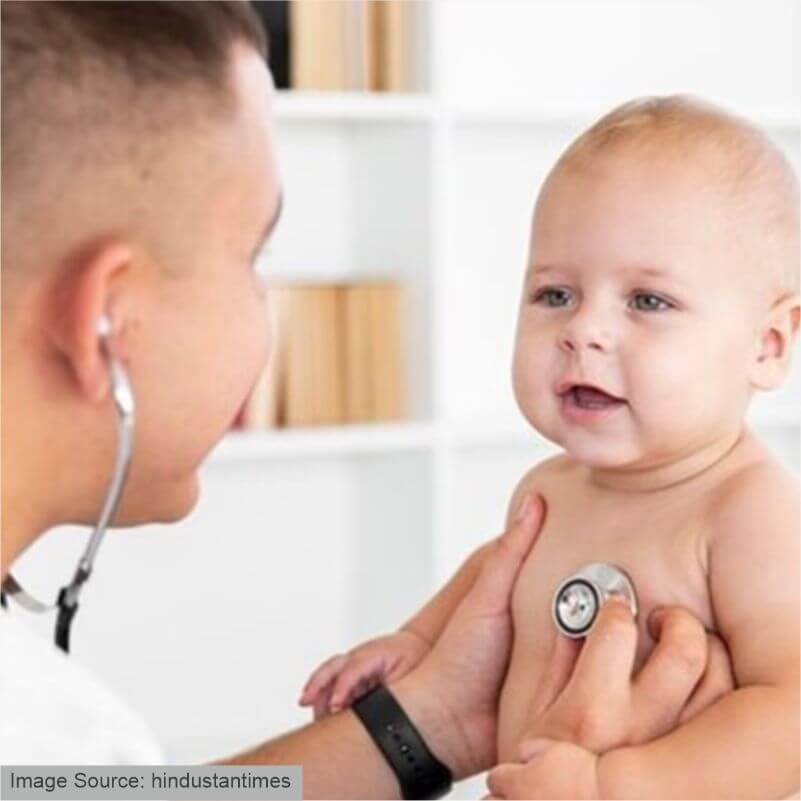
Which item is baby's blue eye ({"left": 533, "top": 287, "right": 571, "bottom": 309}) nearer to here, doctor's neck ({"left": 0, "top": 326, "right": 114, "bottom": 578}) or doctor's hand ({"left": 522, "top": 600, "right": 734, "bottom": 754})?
doctor's hand ({"left": 522, "top": 600, "right": 734, "bottom": 754})

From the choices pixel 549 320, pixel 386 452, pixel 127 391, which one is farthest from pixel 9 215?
pixel 386 452

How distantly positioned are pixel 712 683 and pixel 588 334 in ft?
0.64

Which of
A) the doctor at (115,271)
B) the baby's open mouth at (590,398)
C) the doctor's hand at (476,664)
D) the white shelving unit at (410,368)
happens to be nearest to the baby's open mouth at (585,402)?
the baby's open mouth at (590,398)

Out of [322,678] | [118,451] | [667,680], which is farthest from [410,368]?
[118,451]

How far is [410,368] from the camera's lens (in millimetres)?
2904

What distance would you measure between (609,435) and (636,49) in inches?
83.6

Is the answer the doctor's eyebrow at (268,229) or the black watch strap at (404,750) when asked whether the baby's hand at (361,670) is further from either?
the doctor's eyebrow at (268,229)

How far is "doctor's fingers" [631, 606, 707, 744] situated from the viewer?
0.90m

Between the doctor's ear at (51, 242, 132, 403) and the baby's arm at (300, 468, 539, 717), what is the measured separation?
41 centimetres

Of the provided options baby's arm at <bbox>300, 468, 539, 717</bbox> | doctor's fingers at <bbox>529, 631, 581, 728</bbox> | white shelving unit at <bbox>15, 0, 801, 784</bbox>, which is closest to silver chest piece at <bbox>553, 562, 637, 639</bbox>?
doctor's fingers at <bbox>529, 631, 581, 728</bbox>

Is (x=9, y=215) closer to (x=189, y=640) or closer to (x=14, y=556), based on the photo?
(x=14, y=556)

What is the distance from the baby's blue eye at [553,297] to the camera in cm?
100

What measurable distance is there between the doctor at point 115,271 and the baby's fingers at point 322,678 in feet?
0.94
